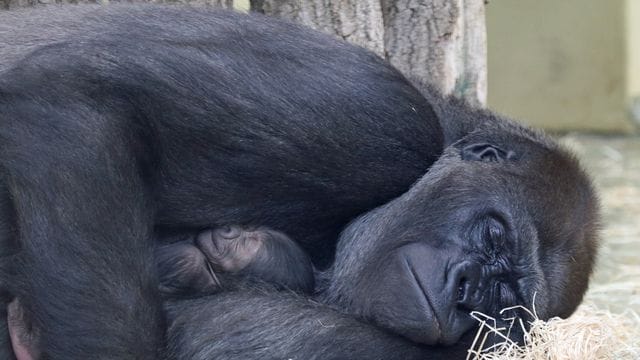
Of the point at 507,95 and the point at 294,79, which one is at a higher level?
the point at 294,79

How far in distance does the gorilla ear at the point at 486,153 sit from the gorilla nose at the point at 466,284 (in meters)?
0.38

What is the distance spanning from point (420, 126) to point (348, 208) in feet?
1.00

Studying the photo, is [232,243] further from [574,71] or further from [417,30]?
[574,71]

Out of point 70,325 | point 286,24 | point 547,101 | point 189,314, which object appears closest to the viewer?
point 70,325

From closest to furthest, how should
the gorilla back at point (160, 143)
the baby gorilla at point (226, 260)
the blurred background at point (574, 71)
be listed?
the gorilla back at point (160, 143) < the baby gorilla at point (226, 260) < the blurred background at point (574, 71)

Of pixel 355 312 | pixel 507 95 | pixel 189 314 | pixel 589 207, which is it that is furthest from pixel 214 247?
pixel 507 95

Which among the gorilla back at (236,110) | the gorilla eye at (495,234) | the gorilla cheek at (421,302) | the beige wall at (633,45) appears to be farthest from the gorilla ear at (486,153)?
the beige wall at (633,45)

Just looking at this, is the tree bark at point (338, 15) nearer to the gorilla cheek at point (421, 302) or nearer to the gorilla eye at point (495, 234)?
the gorilla eye at point (495, 234)

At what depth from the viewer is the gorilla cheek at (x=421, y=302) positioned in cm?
275

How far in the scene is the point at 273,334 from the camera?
9.08ft

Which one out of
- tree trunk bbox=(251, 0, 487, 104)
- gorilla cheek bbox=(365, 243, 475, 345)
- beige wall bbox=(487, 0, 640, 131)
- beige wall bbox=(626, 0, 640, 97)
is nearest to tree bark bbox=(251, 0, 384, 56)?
tree trunk bbox=(251, 0, 487, 104)

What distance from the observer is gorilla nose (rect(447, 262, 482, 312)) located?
2801 millimetres

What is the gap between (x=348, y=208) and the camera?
116 inches

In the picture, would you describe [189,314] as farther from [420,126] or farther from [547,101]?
[547,101]
